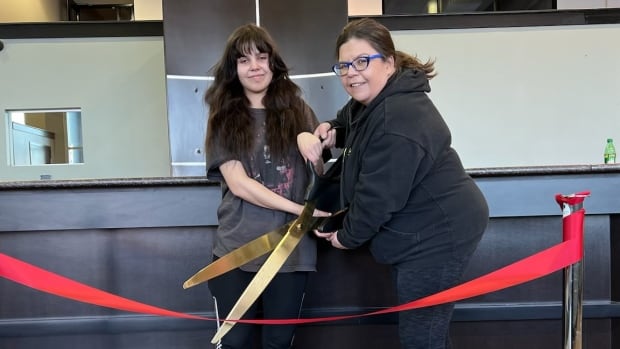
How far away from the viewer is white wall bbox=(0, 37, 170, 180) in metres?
4.20

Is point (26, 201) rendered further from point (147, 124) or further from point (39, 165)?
point (39, 165)

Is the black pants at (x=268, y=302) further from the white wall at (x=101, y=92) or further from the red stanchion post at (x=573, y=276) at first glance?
the white wall at (x=101, y=92)

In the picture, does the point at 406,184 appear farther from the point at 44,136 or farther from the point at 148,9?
the point at 148,9

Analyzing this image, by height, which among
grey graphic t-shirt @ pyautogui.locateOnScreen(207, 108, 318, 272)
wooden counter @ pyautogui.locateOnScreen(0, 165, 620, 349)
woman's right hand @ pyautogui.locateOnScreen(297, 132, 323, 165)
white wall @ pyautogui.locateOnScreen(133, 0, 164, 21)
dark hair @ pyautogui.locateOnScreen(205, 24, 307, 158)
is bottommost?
wooden counter @ pyautogui.locateOnScreen(0, 165, 620, 349)

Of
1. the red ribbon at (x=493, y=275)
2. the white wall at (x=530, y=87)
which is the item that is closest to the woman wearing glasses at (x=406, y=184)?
the red ribbon at (x=493, y=275)

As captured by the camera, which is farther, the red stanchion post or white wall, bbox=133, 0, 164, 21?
white wall, bbox=133, 0, 164, 21

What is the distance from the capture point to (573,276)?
1220mm

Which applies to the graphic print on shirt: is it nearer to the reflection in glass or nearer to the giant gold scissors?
the giant gold scissors

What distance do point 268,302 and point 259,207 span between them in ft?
0.87

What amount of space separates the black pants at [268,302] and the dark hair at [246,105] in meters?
0.34

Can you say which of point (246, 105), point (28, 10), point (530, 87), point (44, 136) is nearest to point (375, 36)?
point (246, 105)

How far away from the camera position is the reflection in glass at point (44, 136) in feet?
14.1

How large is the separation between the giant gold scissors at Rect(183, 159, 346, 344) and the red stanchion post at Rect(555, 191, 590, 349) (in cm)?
57

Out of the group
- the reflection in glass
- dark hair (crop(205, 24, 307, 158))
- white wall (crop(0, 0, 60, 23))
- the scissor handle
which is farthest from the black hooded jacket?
white wall (crop(0, 0, 60, 23))
